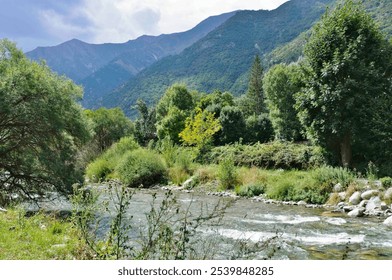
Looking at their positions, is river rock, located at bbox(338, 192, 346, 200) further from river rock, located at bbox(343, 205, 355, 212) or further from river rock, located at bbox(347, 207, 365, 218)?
river rock, located at bbox(347, 207, 365, 218)

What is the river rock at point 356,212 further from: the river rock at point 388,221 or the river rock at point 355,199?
the river rock at point 388,221

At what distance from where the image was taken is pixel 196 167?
2973 centimetres

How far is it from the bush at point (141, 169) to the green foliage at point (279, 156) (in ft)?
18.7

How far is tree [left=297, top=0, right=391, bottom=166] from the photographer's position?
2062cm

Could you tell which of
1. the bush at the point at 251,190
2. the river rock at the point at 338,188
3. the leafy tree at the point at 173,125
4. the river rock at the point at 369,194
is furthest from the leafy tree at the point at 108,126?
the river rock at the point at 369,194

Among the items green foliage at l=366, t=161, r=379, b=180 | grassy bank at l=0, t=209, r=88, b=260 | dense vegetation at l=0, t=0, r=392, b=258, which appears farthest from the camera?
green foliage at l=366, t=161, r=379, b=180

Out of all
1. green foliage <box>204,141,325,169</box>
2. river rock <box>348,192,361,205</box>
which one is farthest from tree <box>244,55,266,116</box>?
river rock <box>348,192,361,205</box>

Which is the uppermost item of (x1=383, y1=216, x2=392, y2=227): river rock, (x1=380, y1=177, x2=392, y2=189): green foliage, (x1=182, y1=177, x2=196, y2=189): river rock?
(x1=380, y1=177, x2=392, y2=189): green foliage

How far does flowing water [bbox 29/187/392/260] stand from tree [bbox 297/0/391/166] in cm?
642

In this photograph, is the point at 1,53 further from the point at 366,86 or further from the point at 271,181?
the point at 366,86

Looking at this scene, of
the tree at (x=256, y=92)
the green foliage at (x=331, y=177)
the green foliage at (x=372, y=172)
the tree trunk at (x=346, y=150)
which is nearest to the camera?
the green foliage at (x=372, y=172)

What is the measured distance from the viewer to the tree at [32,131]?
15219mm
